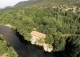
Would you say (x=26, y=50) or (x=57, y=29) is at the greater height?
(x=26, y=50)

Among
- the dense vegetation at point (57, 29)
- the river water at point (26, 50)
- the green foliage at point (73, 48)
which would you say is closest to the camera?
the green foliage at point (73, 48)

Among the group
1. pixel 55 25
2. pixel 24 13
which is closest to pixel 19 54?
pixel 55 25

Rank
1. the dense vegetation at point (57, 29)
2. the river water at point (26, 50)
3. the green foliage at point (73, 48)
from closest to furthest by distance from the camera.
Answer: the green foliage at point (73, 48), the dense vegetation at point (57, 29), the river water at point (26, 50)

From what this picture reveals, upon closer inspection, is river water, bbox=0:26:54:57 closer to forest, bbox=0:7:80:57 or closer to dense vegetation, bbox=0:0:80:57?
forest, bbox=0:7:80:57

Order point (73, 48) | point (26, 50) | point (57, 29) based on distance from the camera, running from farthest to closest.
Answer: point (57, 29) < point (26, 50) < point (73, 48)

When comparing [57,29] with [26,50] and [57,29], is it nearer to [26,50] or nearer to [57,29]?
[57,29]

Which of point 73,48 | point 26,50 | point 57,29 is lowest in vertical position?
point 57,29

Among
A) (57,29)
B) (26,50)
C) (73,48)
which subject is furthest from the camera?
(57,29)

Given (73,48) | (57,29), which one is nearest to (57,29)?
(57,29)

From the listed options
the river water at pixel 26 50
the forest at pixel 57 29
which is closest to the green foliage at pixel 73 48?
the forest at pixel 57 29

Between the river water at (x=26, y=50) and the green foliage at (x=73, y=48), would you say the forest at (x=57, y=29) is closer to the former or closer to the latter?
the green foliage at (x=73, y=48)

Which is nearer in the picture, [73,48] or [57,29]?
[73,48]
